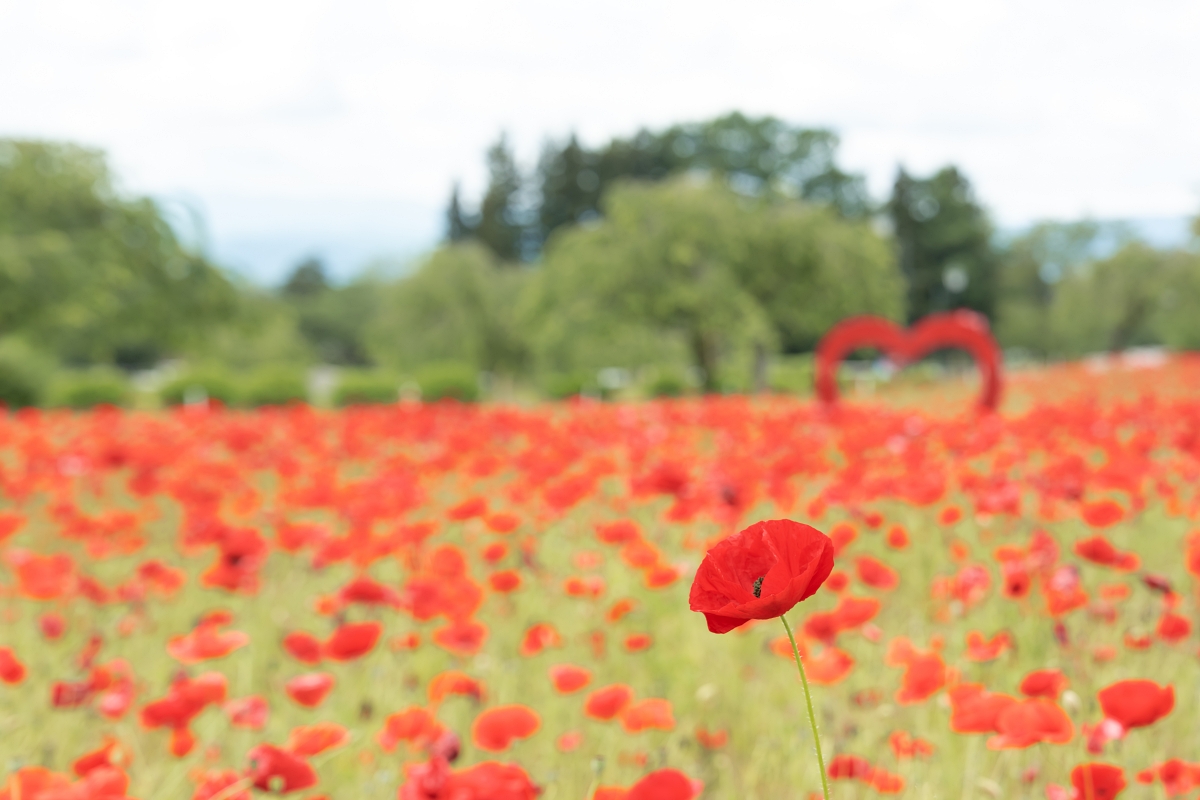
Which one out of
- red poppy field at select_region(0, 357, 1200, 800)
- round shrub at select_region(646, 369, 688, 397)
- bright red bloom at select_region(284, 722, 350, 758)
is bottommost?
round shrub at select_region(646, 369, 688, 397)

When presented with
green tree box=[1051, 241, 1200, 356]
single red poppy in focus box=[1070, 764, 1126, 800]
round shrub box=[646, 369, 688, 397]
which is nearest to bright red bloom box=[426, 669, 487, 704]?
single red poppy in focus box=[1070, 764, 1126, 800]

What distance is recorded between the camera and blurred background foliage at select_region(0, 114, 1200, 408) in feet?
64.6

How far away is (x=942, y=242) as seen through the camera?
162 ft

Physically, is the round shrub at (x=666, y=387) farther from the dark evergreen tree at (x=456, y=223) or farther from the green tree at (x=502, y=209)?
the dark evergreen tree at (x=456, y=223)

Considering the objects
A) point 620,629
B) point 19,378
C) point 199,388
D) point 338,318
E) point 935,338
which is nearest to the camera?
point 620,629

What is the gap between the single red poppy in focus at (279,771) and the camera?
1185 millimetres

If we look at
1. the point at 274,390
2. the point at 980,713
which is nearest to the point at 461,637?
the point at 980,713

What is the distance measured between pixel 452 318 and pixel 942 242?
2827 centimetres

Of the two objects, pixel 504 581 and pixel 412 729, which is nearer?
pixel 412 729

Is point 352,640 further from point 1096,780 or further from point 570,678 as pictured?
point 1096,780

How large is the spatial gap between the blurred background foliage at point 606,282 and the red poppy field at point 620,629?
11831 millimetres

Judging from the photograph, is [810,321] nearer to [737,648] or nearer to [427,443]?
[427,443]

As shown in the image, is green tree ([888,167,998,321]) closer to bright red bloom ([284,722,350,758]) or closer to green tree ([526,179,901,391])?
green tree ([526,179,901,391])

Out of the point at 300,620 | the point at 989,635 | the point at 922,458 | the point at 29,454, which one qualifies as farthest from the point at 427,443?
the point at 989,635
